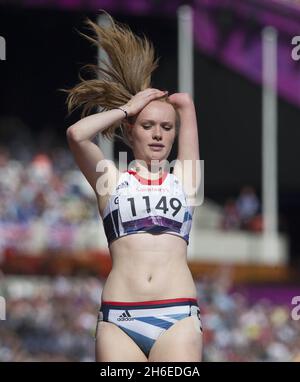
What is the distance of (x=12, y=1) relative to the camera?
25656 millimetres

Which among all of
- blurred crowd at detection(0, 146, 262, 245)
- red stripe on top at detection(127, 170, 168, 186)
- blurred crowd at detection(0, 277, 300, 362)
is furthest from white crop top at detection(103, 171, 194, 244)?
blurred crowd at detection(0, 146, 262, 245)

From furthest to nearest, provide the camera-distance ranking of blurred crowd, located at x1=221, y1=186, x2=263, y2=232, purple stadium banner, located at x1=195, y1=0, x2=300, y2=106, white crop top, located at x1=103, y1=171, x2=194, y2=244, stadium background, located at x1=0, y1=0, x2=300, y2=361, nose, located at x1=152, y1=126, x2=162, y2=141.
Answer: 1. purple stadium banner, located at x1=195, y1=0, x2=300, y2=106
2. blurred crowd, located at x1=221, y1=186, x2=263, y2=232
3. stadium background, located at x1=0, y1=0, x2=300, y2=361
4. nose, located at x1=152, y1=126, x2=162, y2=141
5. white crop top, located at x1=103, y1=171, x2=194, y2=244

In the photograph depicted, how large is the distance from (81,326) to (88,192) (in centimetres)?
459

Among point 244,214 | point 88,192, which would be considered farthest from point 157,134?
point 244,214

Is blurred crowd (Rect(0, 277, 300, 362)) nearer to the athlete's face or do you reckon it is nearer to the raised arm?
the raised arm

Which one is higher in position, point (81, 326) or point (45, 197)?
point (45, 197)

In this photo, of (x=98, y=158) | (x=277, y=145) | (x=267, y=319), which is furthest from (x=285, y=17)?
(x=98, y=158)

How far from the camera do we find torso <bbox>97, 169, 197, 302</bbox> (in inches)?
284

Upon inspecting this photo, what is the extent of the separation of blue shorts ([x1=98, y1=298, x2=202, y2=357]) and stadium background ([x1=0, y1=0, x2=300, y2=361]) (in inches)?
424

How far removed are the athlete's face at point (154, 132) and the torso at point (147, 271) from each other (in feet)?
1.64

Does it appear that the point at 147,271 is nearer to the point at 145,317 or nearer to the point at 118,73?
the point at 145,317

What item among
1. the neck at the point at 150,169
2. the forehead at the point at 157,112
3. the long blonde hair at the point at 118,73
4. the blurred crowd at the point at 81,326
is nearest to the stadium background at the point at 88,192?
the blurred crowd at the point at 81,326

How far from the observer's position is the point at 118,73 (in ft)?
25.3
